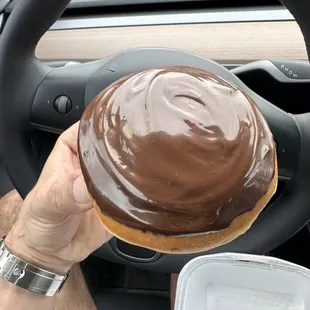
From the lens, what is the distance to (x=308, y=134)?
911 millimetres

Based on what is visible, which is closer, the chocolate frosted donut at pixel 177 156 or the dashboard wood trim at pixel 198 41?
the chocolate frosted donut at pixel 177 156

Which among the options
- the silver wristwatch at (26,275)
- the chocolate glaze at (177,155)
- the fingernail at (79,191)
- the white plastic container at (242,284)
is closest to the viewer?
the chocolate glaze at (177,155)

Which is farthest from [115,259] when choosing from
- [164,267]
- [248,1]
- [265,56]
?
[248,1]

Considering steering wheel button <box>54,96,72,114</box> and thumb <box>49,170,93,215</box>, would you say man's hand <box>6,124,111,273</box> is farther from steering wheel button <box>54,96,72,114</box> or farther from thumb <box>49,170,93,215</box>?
steering wheel button <box>54,96,72,114</box>

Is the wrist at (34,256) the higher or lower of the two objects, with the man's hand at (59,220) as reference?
lower

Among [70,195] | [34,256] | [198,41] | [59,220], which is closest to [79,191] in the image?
[70,195]

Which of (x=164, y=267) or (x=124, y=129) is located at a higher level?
(x=124, y=129)

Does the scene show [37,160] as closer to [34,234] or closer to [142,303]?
[34,234]

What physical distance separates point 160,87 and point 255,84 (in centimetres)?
52

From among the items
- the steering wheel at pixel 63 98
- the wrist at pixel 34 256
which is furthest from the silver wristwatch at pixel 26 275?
the steering wheel at pixel 63 98

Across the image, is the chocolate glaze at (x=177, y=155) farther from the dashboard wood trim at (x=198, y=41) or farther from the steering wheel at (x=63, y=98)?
the dashboard wood trim at (x=198, y=41)

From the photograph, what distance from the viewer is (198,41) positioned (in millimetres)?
1290

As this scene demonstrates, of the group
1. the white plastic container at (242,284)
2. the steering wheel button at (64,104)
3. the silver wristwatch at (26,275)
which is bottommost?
the silver wristwatch at (26,275)

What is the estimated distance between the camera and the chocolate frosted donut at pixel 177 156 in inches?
21.9
